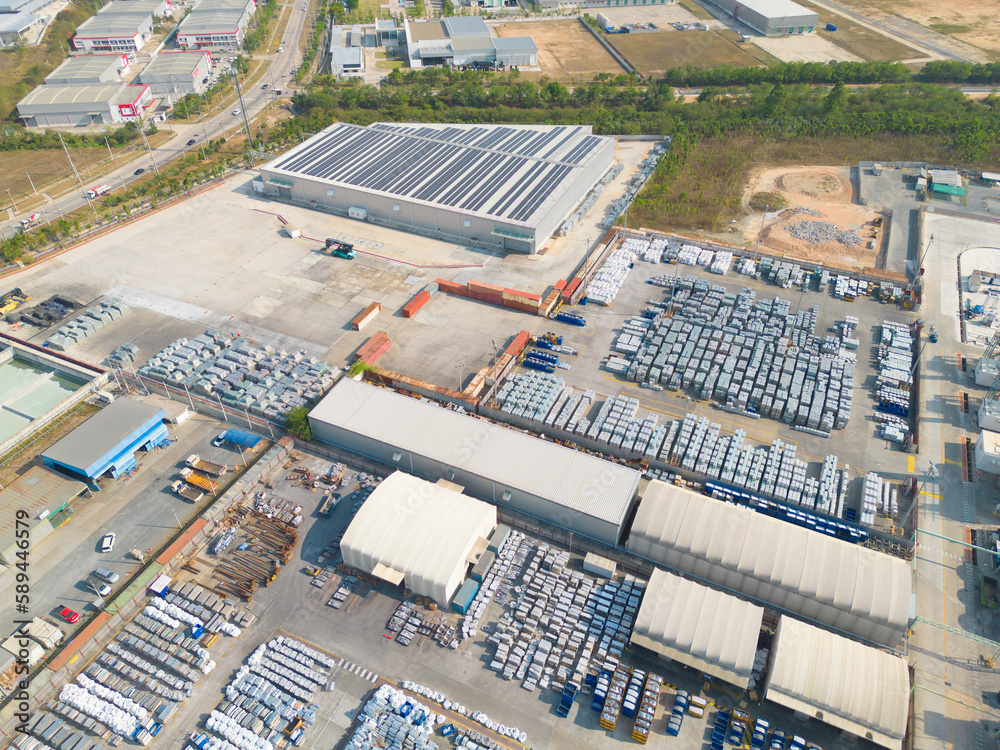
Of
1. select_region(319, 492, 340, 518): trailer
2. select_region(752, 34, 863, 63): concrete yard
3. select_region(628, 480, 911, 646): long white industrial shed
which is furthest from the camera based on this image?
select_region(752, 34, 863, 63): concrete yard

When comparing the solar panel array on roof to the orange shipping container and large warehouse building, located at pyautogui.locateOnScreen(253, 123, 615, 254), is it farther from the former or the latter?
the orange shipping container

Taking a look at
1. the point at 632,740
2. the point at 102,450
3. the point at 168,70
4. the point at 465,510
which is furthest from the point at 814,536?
the point at 168,70

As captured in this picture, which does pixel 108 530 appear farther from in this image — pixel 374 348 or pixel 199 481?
pixel 374 348

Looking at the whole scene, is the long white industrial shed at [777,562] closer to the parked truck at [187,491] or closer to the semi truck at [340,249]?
the parked truck at [187,491]

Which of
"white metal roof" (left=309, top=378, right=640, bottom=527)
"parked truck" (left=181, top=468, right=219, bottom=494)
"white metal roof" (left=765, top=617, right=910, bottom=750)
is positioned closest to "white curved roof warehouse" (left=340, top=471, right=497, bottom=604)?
"white metal roof" (left=309, top=378, right=640, bottom=527)

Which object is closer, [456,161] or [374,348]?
[374,348]

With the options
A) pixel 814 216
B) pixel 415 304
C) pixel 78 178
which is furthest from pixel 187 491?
pixel 814 216
